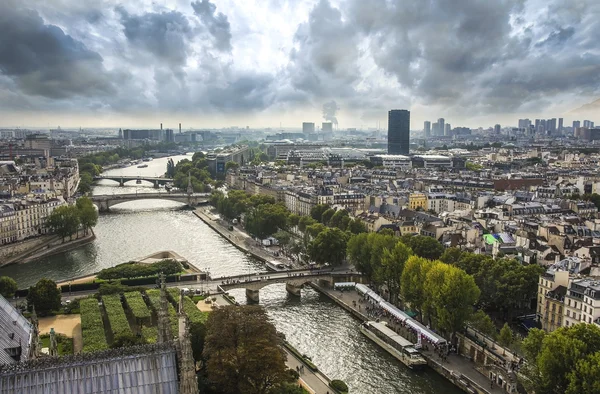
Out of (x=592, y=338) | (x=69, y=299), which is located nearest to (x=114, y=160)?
(x=69, y=299)

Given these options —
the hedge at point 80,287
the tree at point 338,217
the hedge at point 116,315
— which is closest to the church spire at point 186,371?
the hedge at point 116,315

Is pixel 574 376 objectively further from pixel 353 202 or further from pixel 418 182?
pixel 418 182

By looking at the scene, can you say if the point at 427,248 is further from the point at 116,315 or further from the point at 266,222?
the point at 116,315

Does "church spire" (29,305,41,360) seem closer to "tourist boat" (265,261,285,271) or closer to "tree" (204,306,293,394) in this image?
"tree" (204,306,293,394)

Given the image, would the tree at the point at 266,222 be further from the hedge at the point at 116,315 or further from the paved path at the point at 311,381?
the paved path at the point at 311,381

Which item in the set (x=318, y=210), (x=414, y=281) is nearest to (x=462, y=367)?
(x=414, y=281)

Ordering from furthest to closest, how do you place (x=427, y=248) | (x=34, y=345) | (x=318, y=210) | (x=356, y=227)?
(x=318, y=210), (x=356, y=227), (x=427, y=248), (x=34, y=345)
